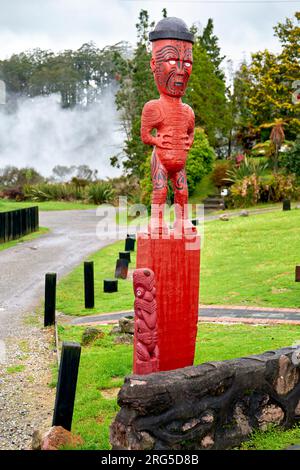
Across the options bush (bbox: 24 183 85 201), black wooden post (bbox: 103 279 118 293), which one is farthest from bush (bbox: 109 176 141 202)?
black wooden post (bbox: 103 279 118 293)

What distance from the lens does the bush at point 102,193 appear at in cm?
3697

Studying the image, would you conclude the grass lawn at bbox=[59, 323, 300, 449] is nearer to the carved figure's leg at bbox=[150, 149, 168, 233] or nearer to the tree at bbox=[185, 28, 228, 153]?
the carved figure's leg at bbox=[150, 149, 168, 233]

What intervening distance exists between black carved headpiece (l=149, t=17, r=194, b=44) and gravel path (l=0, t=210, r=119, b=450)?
4107 millimetres

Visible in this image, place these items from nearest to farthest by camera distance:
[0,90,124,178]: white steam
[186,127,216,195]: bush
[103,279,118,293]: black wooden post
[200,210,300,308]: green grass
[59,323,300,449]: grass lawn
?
1. [59,323,300,449]: grass lawn
2. [200,210,300,308]: green grass
3. [103,279,118,293]: black wooden post
4. [186,127,216,195]: bush
5. [0,90,124,178]: white steam

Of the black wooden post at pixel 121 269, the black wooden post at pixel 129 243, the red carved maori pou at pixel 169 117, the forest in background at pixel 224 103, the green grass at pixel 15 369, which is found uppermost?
the forest in background at pixel 224 103

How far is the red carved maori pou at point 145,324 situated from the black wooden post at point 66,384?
58 centimetres

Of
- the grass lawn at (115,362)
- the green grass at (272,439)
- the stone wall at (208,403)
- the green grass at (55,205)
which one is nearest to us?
the stone wall at (208,403)

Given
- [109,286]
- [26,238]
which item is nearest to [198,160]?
[26,238]

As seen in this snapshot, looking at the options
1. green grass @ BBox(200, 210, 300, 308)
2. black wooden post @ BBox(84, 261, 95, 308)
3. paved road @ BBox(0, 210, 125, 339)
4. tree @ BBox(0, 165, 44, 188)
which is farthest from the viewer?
tree @ BBox(0, 165, 44, 188)

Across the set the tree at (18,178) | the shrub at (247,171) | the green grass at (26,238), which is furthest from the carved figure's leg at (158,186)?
the tree at (18,178)

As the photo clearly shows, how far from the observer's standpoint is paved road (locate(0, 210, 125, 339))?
12.2m

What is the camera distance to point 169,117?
641 centimetres

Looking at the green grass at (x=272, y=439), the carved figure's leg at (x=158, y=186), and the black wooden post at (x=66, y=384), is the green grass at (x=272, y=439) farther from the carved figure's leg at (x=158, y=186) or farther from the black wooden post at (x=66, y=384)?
the carved figure's leg at (x=158, y=186)
